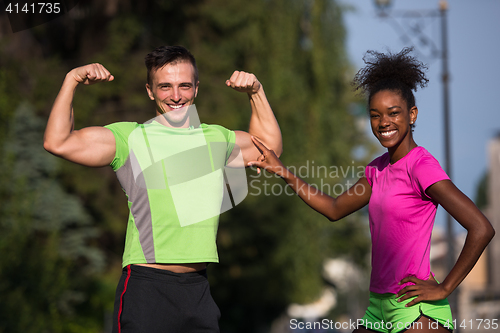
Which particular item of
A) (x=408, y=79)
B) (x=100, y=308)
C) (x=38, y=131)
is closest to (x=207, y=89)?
(x=38, y=131)

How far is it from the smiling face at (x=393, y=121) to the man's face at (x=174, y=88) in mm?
1022

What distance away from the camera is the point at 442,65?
33.3ft

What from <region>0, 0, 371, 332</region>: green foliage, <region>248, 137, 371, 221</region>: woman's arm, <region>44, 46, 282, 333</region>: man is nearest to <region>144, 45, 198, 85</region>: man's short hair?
<region>44, 46, 282, 333</region>: man

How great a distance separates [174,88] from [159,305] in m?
1.15

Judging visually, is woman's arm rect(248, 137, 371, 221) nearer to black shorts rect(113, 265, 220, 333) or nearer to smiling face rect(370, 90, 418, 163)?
smiling face rect(370, 90, 418, 163)

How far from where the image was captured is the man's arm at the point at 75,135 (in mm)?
2643

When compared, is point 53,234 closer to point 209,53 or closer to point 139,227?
point 209,53

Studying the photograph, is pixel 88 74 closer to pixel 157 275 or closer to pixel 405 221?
pixel 157 275

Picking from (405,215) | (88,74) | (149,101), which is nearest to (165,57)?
(88,74)

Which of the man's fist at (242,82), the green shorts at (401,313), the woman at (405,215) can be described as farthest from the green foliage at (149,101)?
the green shorts at (401,313)

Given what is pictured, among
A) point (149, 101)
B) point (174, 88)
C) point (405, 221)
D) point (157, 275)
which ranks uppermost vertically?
point (149, 101)

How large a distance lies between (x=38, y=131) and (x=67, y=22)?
11.9 feet

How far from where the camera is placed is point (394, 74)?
3.03m

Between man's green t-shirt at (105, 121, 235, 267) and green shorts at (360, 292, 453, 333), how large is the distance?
91 cm
